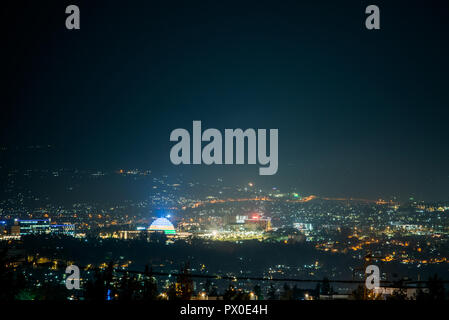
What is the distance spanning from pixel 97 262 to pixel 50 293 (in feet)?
54.0

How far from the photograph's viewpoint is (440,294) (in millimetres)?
10000

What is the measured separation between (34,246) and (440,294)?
29.7 metres

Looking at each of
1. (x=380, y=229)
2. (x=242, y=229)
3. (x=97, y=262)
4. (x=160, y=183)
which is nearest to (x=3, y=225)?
(x=97, y=262)

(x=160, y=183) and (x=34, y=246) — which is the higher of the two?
(x=160, y=183)

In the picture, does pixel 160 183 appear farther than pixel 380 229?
Yes

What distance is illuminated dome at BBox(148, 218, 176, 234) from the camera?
5526cm

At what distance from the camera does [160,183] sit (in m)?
78.7

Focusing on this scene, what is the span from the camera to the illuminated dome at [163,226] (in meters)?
55.3

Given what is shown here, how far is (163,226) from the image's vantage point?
57.2m
